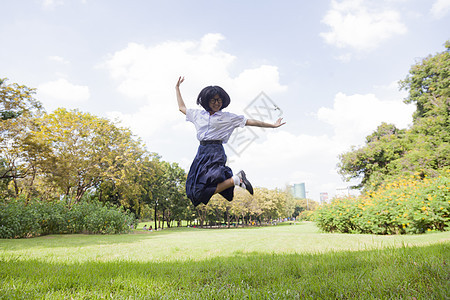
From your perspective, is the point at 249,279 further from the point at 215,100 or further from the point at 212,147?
the point at 215,100

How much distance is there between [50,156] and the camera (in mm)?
13859

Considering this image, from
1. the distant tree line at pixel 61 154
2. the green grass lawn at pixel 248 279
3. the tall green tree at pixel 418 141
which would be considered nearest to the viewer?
the green grass lawn at pixel 248 279

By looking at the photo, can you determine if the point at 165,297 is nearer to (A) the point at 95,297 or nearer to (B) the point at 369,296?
(A) the point at 95,297

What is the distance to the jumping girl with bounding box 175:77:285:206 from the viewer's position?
3090mm

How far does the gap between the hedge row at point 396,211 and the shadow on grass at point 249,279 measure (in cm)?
639

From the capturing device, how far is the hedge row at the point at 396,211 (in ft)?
28.1

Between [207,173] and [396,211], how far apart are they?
937 cm

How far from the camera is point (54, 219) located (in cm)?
1298

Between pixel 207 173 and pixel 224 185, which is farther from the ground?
pixel 207 173

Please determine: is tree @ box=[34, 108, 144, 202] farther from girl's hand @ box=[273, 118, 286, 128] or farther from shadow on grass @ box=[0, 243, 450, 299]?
girl's hand @ box=[273, 118, 286, 128]

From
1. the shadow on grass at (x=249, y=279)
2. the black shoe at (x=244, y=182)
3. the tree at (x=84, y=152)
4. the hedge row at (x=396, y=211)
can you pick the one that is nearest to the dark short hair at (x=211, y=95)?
the black shoe at (x=244, y=182)

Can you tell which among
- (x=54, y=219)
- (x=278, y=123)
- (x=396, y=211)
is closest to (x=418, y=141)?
(x=396, y=211)

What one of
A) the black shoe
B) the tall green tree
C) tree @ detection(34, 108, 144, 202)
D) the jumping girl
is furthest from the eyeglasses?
the tall green tree

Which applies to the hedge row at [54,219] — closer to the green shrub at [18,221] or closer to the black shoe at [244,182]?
the green shrub at [18,221]
